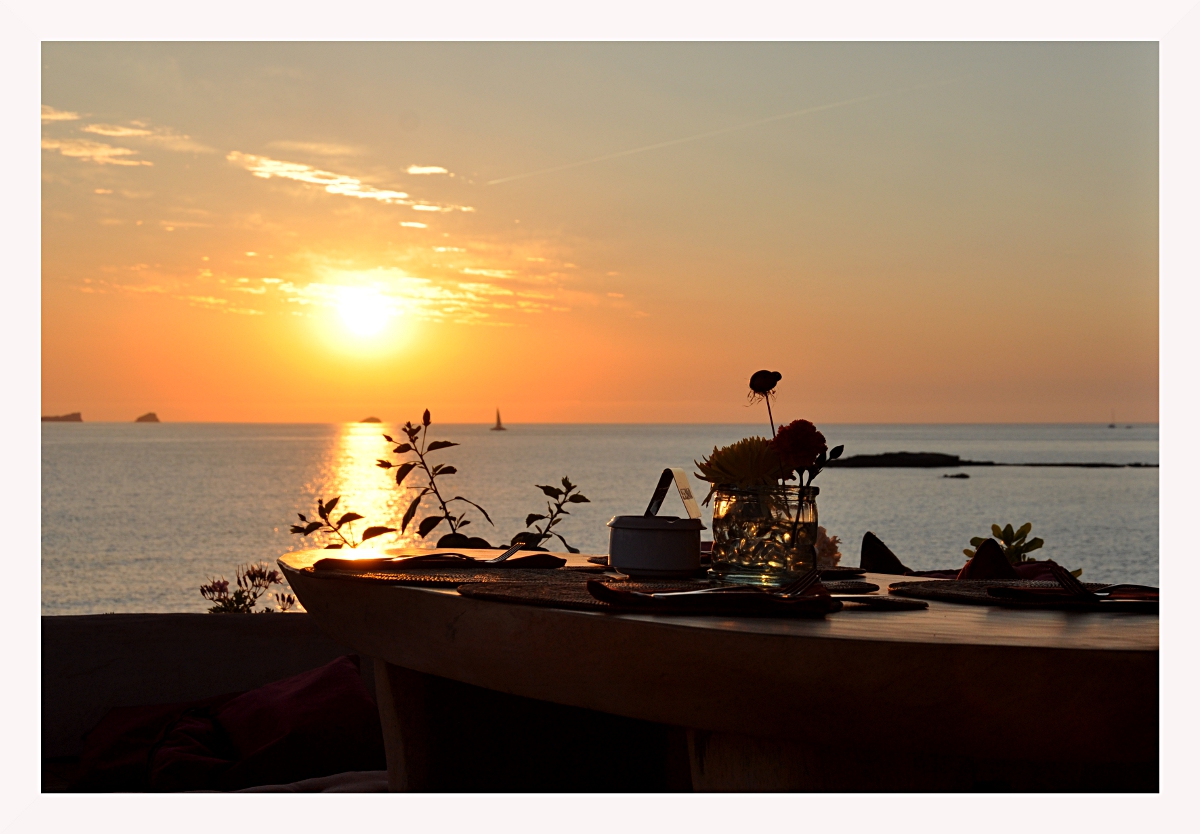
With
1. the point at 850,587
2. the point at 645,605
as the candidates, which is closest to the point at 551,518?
the point at 850,587

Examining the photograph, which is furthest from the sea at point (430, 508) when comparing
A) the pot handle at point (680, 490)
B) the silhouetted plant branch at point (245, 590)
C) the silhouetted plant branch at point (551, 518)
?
the pot handle at point (680, 490)

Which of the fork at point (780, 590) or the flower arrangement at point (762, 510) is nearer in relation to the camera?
the fork at point (780, 590)

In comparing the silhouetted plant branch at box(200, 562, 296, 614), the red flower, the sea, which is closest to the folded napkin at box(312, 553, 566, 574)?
the red flower

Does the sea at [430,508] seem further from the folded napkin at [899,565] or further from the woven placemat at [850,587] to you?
the woven placemat at [850,587]

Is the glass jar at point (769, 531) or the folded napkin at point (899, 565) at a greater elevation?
the glass jar at point (769, 531)

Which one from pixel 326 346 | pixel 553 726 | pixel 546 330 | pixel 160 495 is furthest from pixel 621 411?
pixel 553 726

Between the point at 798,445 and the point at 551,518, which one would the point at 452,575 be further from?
the point at 551,518

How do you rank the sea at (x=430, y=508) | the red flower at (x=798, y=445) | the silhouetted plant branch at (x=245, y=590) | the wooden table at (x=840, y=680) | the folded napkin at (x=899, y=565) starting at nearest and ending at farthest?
the wooden table at (x=840, y=680) → the red flower at (x=798, y=445) → the folded napkin at (x=899, y=565) → the silhouetted plant branch at (x=245, y=590) → the sea at (x=430, y=508)

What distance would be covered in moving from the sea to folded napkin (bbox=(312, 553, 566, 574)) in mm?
4463

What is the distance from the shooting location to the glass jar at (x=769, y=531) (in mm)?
1227

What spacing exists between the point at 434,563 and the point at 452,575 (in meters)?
0.12

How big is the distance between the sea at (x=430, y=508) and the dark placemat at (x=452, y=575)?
455 centimetres

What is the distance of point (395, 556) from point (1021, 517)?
2603cm
